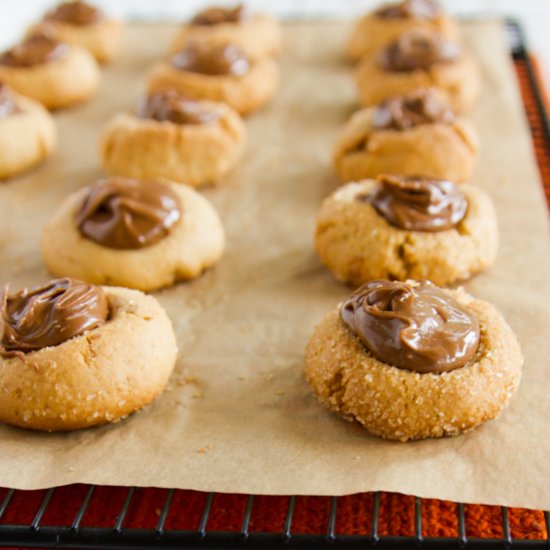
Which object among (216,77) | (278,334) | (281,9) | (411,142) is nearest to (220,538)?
(278,334)

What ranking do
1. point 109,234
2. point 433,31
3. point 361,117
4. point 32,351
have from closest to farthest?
point 32,351, point 109,234, point 361,117, point 433,31

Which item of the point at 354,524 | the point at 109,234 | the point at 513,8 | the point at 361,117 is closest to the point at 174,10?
the point at 513,8

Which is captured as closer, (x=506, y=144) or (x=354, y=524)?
(x=354, y=524)

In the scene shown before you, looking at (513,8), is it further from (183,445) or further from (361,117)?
(183,445)

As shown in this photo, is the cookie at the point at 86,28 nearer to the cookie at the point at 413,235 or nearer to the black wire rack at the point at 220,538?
the cookie at the point at 413,235

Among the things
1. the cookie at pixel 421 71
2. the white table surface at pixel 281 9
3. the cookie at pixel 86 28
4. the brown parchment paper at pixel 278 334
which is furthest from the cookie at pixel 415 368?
the white table surface at pixel 281 9

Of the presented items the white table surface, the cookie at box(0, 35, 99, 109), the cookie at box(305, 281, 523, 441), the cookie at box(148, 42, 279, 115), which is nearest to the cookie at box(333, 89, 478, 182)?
the cookie at box(148, 42, 279, 115)
